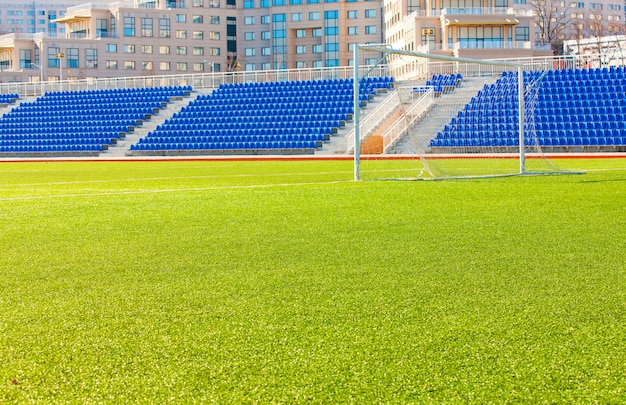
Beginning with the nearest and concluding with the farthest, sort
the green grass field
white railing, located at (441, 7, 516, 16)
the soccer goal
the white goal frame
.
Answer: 1. the green grass field
2. the white goal frame
3. the soccer goal
4. white railing, located at (441, 7, 516, 16)

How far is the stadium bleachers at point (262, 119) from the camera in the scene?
33406mm

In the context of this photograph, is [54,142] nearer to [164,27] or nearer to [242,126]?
[242,126]

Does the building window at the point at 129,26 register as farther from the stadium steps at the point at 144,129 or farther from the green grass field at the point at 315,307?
the green grass field at the point at 315,307

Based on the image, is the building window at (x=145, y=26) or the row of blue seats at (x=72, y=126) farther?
the building window at (x=145, y=26)

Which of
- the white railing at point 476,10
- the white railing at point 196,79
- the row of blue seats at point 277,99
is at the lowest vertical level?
the row of blue seats at point 277,99

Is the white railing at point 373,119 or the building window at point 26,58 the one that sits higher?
the building window at point 26,58

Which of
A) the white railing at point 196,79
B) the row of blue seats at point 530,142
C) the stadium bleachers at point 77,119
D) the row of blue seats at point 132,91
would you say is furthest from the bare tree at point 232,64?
the row of blue seats at point 530,142

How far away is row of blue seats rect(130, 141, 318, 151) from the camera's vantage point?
3269 cm

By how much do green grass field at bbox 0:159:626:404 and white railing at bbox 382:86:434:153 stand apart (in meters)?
18.7

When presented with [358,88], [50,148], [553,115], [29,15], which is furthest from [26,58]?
[29,15]

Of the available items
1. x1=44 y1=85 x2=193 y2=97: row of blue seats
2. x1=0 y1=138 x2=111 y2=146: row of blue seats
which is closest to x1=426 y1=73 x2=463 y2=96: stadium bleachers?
x1=44 y1=85 x2=193 y2=97: row of blue seats

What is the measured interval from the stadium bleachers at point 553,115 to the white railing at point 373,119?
3.17 meters

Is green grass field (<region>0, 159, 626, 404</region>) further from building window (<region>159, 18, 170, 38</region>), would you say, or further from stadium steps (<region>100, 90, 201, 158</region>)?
building window (<region>159, 18, 170, 38</region>)

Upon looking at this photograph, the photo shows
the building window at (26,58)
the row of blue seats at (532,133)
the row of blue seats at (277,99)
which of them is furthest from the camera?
the building window at (26,58)
